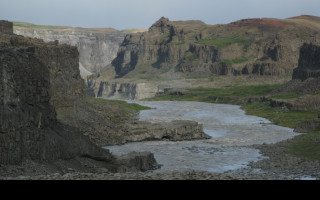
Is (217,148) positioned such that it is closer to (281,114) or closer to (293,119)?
(293,119)

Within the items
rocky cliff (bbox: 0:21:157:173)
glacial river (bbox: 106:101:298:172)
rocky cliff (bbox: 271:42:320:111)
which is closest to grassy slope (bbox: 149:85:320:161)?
rocky cliff (bbox: 271:42:320:111)

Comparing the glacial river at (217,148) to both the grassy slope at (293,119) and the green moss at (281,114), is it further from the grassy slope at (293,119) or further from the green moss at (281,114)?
the grassy slope at (293,119)

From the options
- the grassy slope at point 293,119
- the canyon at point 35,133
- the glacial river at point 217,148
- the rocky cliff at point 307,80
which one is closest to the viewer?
the canyon at point 35,133

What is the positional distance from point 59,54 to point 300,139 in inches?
1596

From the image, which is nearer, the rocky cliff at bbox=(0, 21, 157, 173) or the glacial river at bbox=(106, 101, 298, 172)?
the rocky cliff at bbox=(0, 21, 157, 173)

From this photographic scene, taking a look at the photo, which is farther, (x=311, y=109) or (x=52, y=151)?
(x=311, y=109)

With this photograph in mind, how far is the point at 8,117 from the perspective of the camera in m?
36.1

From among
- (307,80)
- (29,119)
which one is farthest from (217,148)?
(307,80)

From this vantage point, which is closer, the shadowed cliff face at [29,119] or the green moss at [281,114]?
the shadowed cliff face at [29,119]

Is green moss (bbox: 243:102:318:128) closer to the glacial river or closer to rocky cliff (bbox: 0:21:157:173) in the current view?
the glacial river

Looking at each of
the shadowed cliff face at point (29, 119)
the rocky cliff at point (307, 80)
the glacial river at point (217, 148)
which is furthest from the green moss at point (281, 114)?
the shadowed cliff face at point (29, 119)

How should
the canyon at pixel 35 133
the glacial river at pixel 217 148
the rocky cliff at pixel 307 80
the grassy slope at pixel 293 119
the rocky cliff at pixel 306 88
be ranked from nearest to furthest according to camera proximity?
1. the canyon at pixel 35 133
2. the glacial river at pixel 217 148
3. the grassy slope at pixel 293 119
4. the rocky cliff at pixel 306 88
5. the rocky cliff at pixel 307 80
